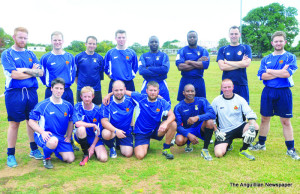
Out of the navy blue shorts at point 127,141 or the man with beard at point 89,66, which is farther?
the man with beard at point 89,66

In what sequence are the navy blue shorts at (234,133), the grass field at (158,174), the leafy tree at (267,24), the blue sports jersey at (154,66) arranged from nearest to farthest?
1. the grass field at (158,174)
2. the navy blue shorts at (234,133)
3. the blue sports jersey at (154,66)
4. the leafy tree at (267,24)

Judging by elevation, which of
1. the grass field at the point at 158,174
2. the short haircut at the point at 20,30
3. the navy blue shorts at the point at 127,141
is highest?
the short haircut at the point at 20,30

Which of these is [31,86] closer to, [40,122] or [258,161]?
[40,122]

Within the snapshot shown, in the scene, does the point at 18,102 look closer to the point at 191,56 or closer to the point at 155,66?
the point at 155,66

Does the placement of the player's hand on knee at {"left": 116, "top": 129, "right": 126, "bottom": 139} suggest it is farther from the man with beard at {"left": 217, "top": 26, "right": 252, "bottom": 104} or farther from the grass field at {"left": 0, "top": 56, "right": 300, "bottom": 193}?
the man with beard at {"left": 217, "top": 26, "right": 252, "bottom": 104}

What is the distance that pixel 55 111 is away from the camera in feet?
15.8

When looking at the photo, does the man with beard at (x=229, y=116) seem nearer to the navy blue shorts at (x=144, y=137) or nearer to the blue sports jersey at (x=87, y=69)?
the navy blue shorts at (x=144, y=137)

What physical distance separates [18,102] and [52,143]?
95cm

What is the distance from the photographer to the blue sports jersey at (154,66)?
5708 mm

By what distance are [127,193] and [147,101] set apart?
77.5 inches

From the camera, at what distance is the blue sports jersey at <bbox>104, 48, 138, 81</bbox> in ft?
19.3

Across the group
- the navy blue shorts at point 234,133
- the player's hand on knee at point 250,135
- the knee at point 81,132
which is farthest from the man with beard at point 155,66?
the player's hand on knee at point 250,135

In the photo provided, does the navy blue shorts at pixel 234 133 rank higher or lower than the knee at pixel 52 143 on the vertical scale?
lower

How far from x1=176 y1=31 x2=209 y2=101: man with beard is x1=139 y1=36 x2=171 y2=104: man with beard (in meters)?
0.37
